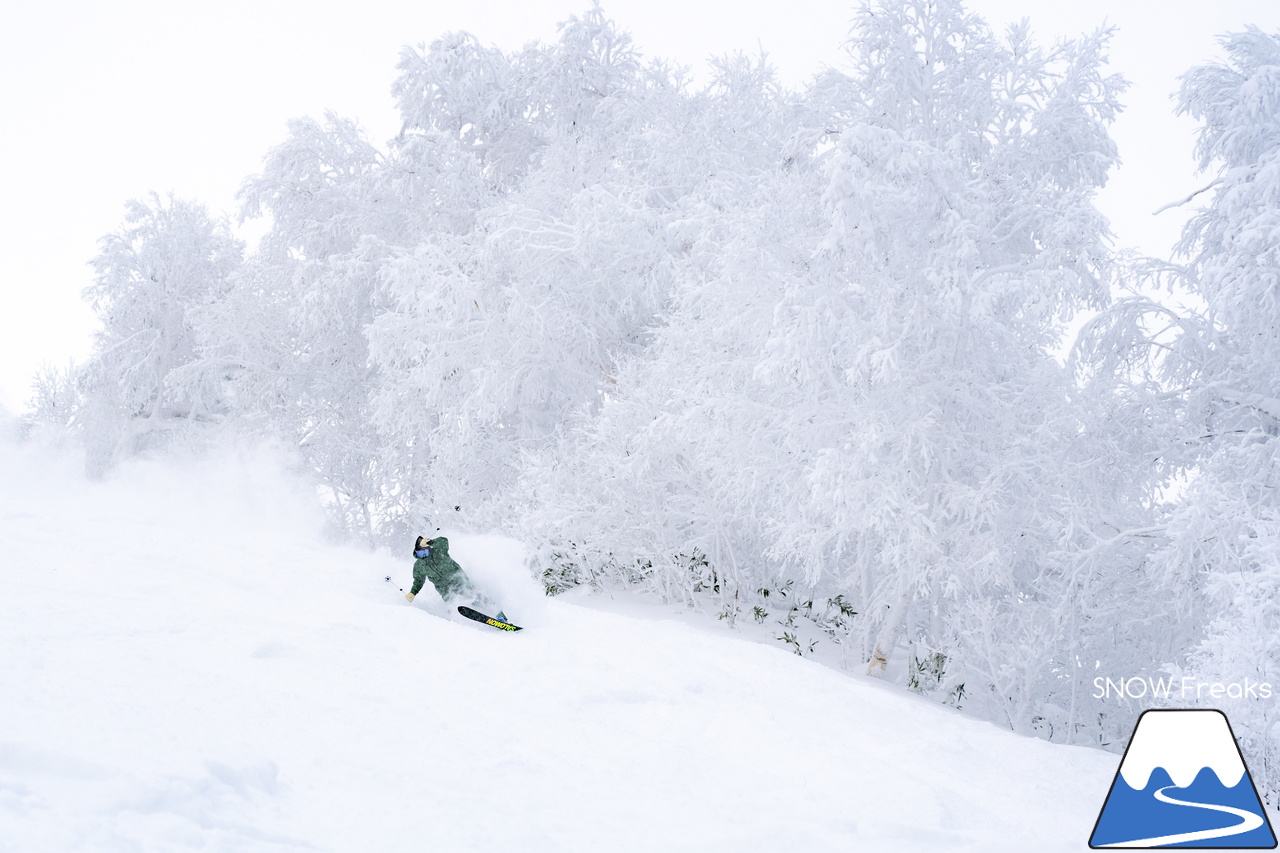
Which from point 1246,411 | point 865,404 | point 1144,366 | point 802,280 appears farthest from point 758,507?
point 1246,411

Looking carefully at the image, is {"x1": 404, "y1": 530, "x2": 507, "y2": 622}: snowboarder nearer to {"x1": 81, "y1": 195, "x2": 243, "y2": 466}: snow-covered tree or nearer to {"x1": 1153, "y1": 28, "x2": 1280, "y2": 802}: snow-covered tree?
{"x1": 1153, "y1": 28, "x2": 1280, "y2": 802}: snow-covered tree

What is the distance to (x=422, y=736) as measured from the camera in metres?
5.06

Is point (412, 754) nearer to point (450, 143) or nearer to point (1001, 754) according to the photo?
point (1001, 754)

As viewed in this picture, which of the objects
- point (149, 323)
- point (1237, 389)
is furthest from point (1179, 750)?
point (149, 323)

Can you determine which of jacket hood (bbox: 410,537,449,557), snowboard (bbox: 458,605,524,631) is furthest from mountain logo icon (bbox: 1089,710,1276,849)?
jacket hood (bbox: 410,537,449,557)

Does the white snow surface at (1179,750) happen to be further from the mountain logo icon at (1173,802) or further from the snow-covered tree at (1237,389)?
the snow-covered tree at (1237,389)

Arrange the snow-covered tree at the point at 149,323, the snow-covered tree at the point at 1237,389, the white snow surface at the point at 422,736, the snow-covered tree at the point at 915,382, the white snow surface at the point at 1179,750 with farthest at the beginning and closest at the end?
the snow-covered tree at the point at 149,323, the snow-covered tree at the point at 915,382, the snow-covered tree at the point at 1237,389, the white snow surface at the point at 1179,750, the white snow surface at the point at 422,736

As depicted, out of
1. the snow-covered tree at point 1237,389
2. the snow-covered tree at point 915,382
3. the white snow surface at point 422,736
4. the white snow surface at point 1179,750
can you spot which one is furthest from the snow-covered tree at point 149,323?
the white snow surface at point 1179,750

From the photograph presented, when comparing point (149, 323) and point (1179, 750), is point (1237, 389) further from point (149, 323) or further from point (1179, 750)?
point (149, 323)

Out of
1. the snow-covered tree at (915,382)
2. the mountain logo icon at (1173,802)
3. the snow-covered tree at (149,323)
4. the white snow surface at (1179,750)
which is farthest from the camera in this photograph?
the snow-covered tree at (149,323)

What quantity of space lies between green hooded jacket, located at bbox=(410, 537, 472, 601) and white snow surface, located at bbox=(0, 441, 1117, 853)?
43 cm

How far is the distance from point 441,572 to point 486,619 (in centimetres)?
114

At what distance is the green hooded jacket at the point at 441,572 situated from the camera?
10016mm

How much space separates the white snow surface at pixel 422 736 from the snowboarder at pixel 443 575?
441 millimetres
